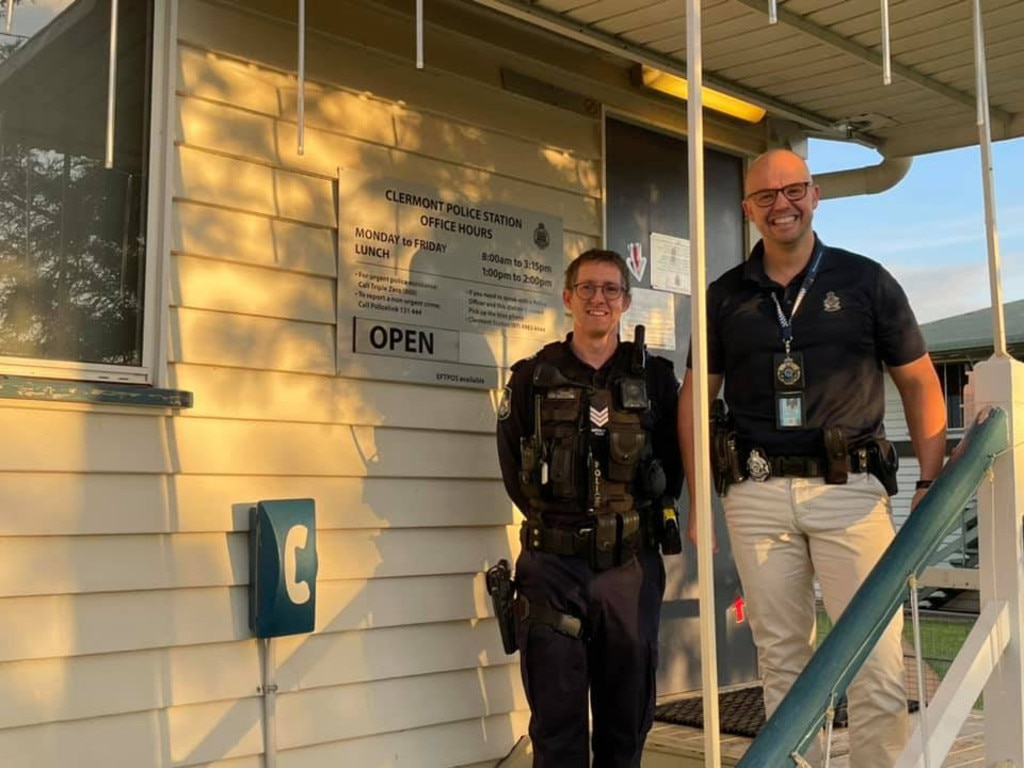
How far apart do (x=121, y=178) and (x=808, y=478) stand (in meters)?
2.20

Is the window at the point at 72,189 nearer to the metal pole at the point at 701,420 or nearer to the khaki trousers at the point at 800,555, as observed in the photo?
the khaki trousers at the point at 800,555

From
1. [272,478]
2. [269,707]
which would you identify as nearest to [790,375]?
[272,478]

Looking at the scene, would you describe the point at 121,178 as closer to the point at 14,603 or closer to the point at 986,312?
the point at 14,603

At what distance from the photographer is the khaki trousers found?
2.74 m

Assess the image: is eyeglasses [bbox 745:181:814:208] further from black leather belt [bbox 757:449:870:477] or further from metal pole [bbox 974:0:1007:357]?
black leather belt [bbox 757:449:870:477]

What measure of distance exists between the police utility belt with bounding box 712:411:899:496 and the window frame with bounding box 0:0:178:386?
1.67 meters

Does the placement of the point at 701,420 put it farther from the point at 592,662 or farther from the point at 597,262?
the point at 592,662

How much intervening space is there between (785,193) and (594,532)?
1.14m

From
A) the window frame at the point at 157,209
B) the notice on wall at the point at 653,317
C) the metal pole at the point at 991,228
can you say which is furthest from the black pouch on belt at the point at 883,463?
the window frame at the point at 157,209

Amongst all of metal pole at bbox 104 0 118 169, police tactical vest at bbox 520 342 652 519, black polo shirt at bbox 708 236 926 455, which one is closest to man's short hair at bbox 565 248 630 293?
police tactical vest at bbox 520 342 652 519

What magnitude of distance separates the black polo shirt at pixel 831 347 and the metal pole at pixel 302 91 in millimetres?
1508

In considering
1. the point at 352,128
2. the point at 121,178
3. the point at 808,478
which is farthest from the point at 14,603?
the point at 808,478

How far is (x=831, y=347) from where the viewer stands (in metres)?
2.80

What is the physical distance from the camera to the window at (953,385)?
1595cm
